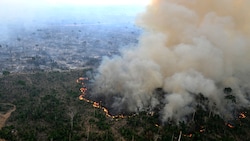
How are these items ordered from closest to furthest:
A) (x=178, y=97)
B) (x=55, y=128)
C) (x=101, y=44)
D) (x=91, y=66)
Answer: (x=55, y=128) < (x=178, y=97) < (x=91, y=66) < (x=101, y=44)

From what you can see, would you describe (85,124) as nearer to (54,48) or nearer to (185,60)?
(185,60)

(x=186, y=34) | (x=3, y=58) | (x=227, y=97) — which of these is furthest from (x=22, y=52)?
(x=227, y=97)

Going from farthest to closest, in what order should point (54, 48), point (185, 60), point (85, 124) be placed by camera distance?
point (54, 48) < point (185, 60) < point (85, 124)

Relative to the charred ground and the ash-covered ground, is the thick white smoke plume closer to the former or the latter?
the charred ground

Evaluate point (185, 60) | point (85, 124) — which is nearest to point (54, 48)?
point (185, 60)

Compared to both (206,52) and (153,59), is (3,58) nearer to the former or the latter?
(153,59)

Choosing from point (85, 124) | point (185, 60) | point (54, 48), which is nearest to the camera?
point (85, 124)
